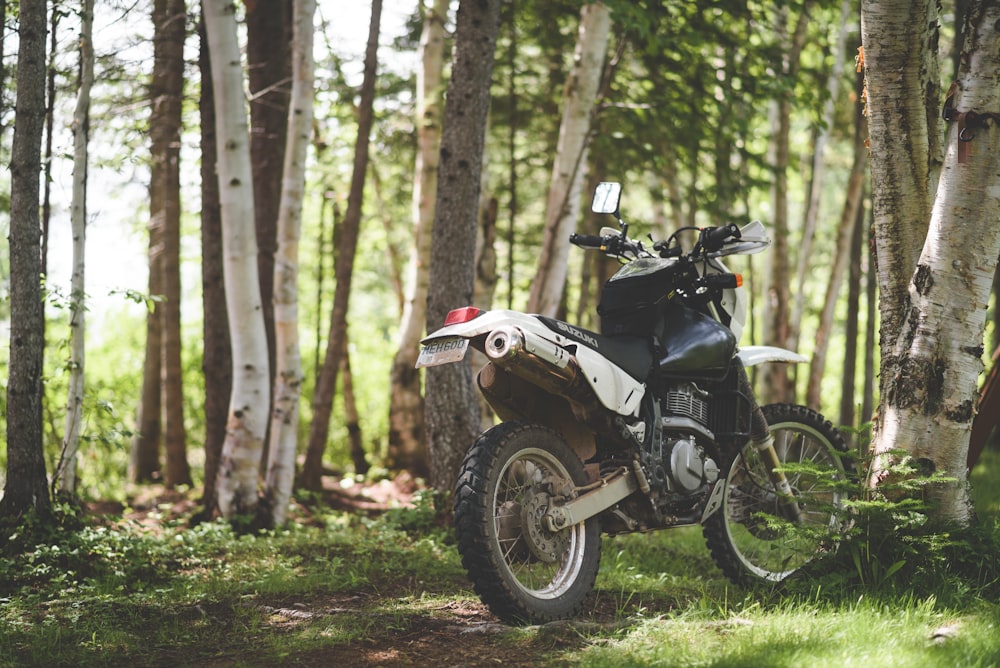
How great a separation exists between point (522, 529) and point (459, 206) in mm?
3424


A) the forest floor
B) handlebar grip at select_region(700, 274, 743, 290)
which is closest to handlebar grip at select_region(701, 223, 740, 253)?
handlebar grip at select_region(700, 274, 743, 290)

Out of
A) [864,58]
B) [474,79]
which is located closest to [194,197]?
[474,79]

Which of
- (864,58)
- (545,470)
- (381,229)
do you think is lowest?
(545,470)

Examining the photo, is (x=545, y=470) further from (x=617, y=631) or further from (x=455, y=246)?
(x=455, y=246)

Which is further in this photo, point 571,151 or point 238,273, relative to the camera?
point 571,151

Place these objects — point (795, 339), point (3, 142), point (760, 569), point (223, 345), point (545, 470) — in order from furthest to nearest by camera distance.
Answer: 1. point (795, 339)
2. point (223, 345)
3. point (3, 142)
4. point (760, 569)
5. point (545, 470)

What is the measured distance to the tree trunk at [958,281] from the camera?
427cm

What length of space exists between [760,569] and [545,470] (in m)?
1.72

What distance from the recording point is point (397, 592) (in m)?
4.98

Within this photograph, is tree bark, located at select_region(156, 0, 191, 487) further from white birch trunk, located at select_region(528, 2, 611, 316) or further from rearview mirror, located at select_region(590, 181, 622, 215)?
rearview mirror, located at select_region(590, 181, 622, 215)

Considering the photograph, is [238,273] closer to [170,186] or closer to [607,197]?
A: [607,197]

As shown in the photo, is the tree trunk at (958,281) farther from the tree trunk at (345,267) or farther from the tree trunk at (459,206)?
the tree trunk at (345,267)

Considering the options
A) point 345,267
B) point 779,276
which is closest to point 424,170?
point 345,267

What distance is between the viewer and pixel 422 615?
4371 mm
